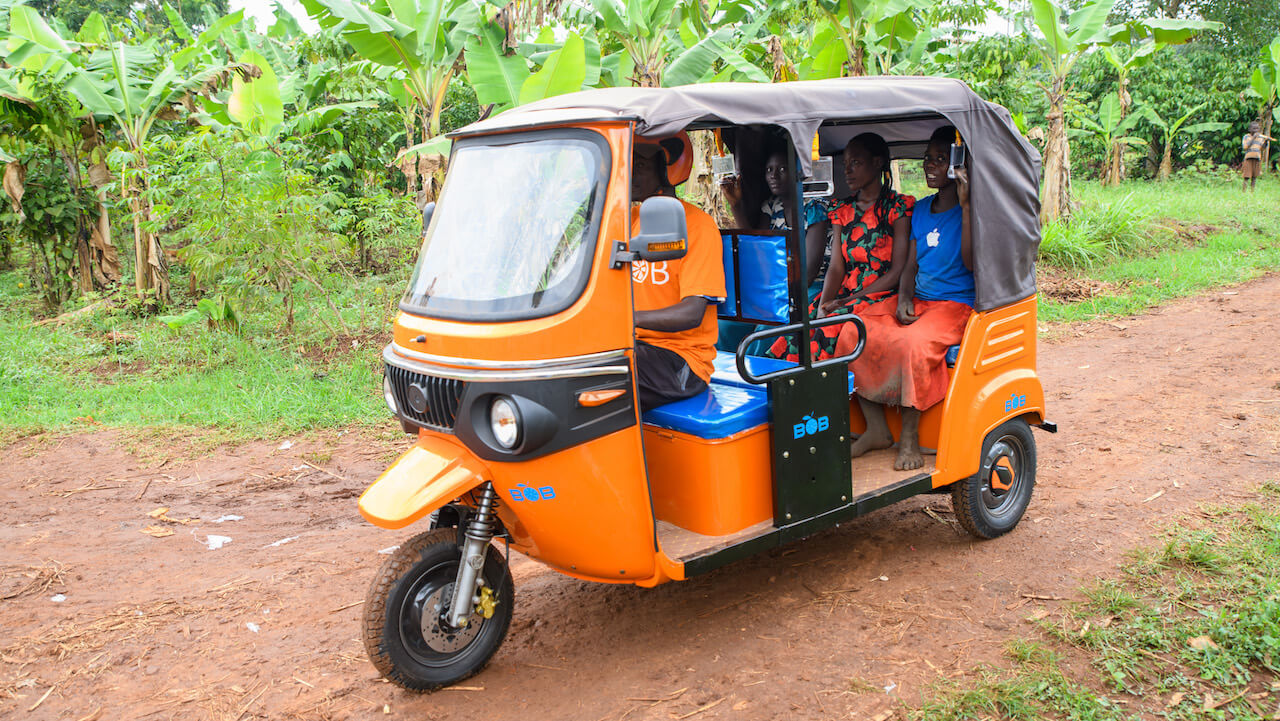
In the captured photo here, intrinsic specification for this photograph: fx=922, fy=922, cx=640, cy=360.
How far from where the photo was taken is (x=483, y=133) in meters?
3.65

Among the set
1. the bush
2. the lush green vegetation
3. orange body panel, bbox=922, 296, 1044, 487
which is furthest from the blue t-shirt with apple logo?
the bush

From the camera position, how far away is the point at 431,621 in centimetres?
360

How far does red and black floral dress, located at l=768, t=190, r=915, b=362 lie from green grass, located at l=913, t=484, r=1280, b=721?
5.87 feet

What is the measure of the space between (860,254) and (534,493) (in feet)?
8.36

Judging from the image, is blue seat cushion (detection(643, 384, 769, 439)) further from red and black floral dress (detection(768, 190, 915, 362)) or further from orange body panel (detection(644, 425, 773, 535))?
red and black floral dress (detection(768, 190, 915, 362))

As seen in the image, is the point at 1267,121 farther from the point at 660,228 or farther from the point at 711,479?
the point at 660,228

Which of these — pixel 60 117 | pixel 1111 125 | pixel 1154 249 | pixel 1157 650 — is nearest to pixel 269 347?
pixel 60 117

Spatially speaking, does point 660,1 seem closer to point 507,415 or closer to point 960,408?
point 960,408

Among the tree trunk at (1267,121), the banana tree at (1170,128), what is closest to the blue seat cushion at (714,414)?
the banana tree at (1170,128)

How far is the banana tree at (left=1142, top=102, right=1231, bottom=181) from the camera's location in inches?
751

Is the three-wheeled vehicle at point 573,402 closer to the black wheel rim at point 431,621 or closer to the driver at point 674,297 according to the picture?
the black wheel rim at point 431,621

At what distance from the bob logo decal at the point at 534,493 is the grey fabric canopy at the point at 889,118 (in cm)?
135

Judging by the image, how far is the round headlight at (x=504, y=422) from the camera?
324 centimetres

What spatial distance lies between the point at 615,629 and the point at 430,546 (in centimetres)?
101
